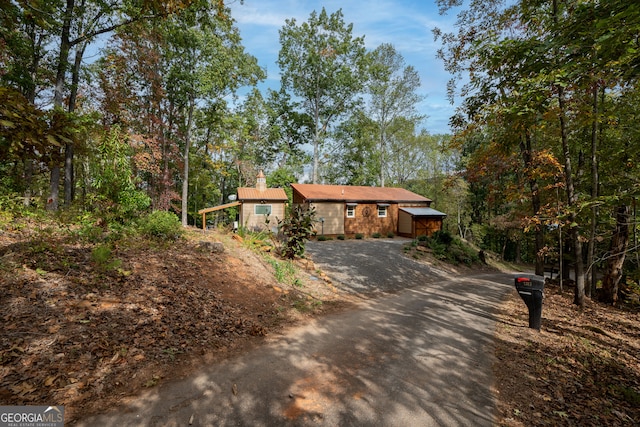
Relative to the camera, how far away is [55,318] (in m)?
4.00

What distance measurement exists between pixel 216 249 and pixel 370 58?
89.8 ft

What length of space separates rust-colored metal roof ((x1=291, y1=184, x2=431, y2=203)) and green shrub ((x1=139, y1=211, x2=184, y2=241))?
12536mm

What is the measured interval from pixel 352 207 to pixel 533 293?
16679 millimetres

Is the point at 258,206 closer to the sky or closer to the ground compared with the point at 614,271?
closer to the sky

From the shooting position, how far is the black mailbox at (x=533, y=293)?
5.92 metres

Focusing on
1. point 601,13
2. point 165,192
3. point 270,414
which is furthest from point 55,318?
point 165,192

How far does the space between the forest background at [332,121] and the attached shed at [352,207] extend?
6.82m

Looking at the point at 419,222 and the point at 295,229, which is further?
the point at 419,222

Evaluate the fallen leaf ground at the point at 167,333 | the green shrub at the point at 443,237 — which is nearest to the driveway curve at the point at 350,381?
the fallen leaf ground at the point at 167,333

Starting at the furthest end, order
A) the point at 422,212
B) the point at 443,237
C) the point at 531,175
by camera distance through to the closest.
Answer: the point at 422,212 < the point at 443,237 < the point at 531,175

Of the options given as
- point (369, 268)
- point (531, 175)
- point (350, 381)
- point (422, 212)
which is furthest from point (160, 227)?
point (422, 212)

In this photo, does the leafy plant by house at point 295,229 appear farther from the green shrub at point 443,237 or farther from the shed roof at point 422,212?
the shed roof at point 422,212

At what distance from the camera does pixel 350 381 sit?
3.78 metres

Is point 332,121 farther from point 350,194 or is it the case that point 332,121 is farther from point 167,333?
point 167,333
